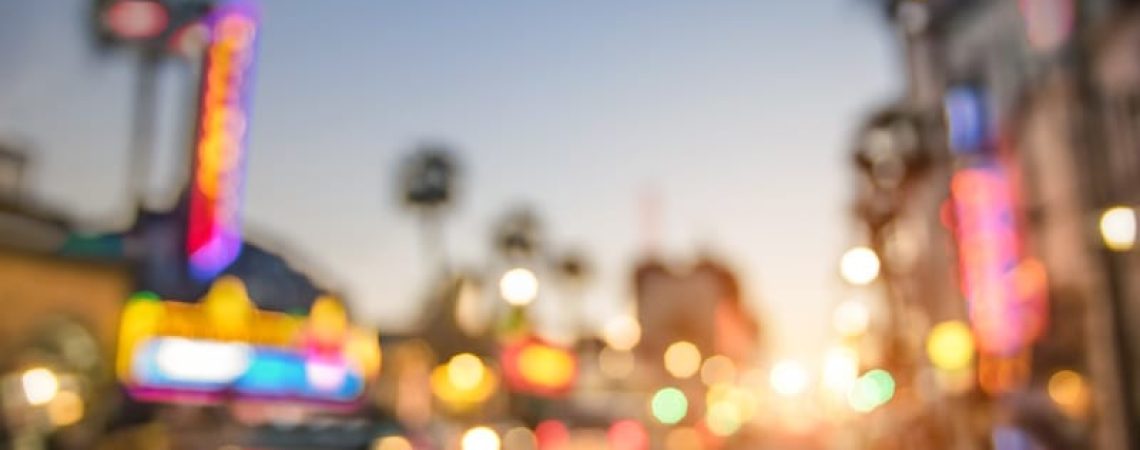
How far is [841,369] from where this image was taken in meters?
35.0

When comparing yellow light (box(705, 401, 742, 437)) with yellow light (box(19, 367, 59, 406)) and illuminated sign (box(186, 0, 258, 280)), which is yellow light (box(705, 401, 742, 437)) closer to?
illuminated sign (box(186, 0, 258, 280))

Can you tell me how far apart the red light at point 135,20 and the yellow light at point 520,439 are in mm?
14306

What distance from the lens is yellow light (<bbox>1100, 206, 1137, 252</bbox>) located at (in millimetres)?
9430

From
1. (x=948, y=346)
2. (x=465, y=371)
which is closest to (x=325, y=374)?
(x=465, y=371)

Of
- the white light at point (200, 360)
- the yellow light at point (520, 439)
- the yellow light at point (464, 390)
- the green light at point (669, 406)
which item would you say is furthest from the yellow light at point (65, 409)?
the yellow light at point (520, 439)

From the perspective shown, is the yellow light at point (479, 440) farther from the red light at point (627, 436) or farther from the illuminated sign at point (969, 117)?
the illuminated sign at point (969, 117)

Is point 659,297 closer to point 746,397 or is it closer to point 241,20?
point 746,397

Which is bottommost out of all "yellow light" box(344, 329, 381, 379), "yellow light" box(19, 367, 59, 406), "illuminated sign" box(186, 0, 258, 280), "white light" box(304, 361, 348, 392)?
"yellow light" box(19, 367, 59, 406)

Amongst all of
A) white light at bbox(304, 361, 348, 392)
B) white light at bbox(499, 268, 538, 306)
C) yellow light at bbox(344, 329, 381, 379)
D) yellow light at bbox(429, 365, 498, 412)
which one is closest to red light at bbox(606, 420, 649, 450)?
yellow light at bbox(429, 365, 498, 412)

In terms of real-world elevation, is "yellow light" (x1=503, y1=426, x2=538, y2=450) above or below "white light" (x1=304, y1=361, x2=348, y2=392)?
below

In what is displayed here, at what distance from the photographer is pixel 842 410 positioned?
4228 cm

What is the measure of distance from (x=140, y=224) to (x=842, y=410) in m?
28.5

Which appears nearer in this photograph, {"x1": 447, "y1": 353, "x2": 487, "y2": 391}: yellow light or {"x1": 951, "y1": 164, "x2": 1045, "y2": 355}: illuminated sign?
{"x1": 951, "y1": 164, "x2": 1045, "y2": 355}: illuminated sign

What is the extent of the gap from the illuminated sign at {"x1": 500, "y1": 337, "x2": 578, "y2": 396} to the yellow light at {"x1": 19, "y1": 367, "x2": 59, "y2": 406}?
42.7 ft
